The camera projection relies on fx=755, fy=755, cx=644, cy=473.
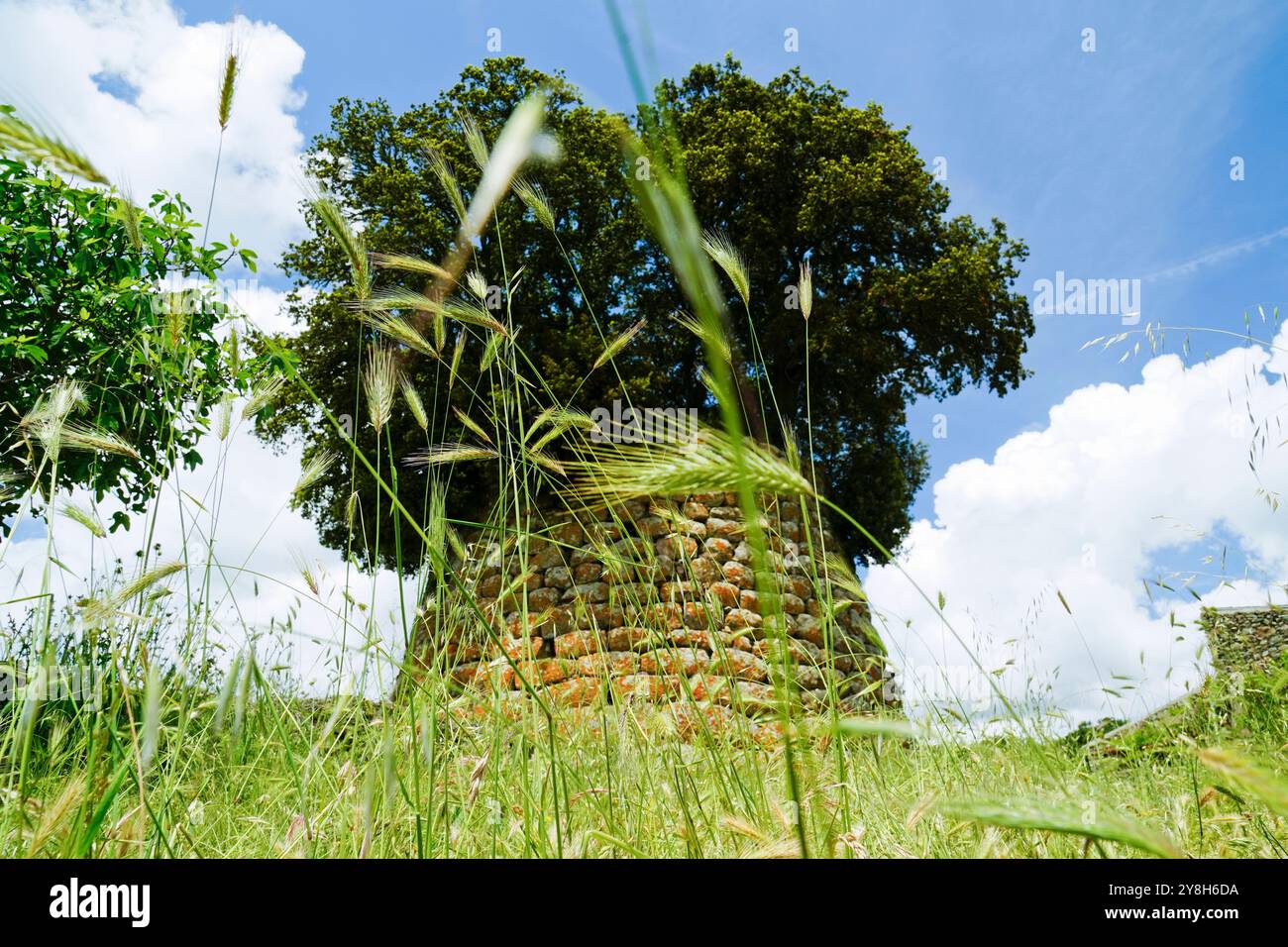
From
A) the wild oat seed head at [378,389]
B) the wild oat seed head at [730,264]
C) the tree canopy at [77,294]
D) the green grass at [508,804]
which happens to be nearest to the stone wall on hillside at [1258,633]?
the green grass at [508,804]

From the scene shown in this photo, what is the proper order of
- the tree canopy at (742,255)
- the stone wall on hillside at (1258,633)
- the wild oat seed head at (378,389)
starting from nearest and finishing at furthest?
the wild oat seed head at (378,389) → the stone wall on hillside at (1258,633) → the tree canopy at (742,255)

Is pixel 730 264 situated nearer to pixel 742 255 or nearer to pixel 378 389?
pixel 378 389

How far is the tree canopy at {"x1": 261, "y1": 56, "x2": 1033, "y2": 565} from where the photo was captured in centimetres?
866

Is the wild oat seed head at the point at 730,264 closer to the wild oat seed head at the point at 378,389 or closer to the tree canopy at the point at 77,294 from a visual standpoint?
the wild oat seed head at the point at 378,389

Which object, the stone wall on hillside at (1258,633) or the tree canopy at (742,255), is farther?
the tree canopy at (742,255)

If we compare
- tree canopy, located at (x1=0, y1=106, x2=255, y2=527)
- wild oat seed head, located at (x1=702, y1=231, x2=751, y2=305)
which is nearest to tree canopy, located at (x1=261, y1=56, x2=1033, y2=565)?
tree canopy, located at (x1=0, y1=106, x2=255, y2=527)

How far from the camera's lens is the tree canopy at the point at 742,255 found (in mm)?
8656

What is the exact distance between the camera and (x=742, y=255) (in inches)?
340

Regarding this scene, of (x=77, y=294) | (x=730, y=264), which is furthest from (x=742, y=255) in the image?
(x=730, y=264)

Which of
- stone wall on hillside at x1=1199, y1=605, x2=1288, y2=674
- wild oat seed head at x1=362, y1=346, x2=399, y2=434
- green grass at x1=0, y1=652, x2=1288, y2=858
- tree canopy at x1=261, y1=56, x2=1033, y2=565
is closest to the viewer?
green grass at x1=0, y1=652, x2=1288, y2=858

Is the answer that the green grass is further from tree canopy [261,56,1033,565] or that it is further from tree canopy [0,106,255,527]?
tree canopy [261,56,1033,565]
